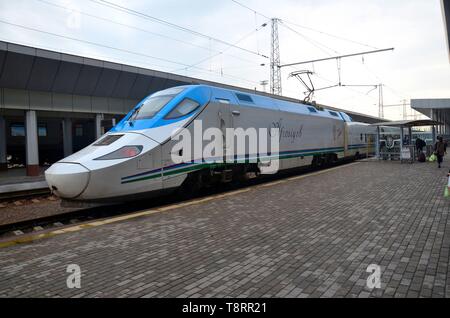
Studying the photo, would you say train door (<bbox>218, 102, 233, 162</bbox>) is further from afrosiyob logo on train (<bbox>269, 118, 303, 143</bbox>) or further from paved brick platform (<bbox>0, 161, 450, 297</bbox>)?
afrosiyob logo on train (<bbox>269, 118, 303, 143</bbox>)

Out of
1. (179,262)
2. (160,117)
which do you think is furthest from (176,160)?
(179,262)

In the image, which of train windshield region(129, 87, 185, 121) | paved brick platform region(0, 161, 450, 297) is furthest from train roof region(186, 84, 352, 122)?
paved brick platform region(0, 161, 450, 297)

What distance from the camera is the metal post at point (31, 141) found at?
15.4 metres

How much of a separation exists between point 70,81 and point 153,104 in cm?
904

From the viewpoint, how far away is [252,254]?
4.52 m

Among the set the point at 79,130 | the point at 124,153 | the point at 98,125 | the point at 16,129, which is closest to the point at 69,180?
the point at 124,153

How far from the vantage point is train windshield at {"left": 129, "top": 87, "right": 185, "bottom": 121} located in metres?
8.53

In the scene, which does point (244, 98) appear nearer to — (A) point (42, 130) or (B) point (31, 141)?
(B) point (31, 141)

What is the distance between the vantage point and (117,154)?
23.5 ft

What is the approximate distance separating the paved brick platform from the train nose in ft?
3.39

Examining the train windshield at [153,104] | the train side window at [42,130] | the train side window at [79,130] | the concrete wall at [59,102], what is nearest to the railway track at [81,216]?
the train windshield at [153,104]

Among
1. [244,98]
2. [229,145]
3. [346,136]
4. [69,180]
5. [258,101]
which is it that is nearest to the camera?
[69,180]

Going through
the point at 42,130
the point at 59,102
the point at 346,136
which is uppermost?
the point at 59,102
